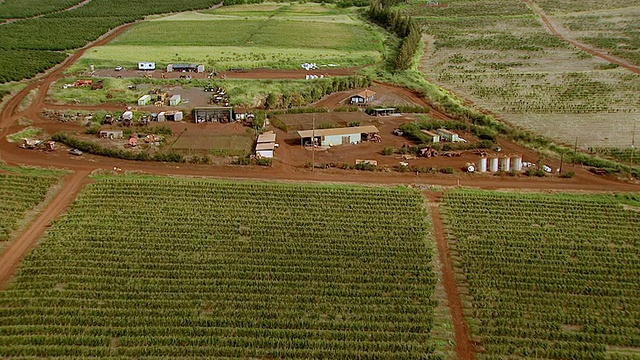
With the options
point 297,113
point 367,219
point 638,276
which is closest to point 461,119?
point 297,113

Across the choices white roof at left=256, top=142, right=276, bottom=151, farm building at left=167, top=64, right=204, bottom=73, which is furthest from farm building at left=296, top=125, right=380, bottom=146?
farm building at left=167, top=64, right=204, bottom=73

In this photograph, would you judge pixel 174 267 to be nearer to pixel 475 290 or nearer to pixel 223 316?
pixel 223 316

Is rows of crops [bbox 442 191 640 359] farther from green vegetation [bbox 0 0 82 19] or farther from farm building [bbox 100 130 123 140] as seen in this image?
green vegetation [bbox 0 0 82 19]

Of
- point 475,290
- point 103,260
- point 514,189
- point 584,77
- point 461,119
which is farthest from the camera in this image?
point 584,77

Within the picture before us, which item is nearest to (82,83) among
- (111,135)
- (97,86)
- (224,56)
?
(97,86)

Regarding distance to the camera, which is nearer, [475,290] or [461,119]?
[475,290]

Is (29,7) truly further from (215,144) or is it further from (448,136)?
(448,136)
